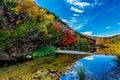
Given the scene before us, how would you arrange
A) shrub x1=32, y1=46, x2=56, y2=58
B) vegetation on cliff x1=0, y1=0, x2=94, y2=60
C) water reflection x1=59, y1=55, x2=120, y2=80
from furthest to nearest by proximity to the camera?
1. shrub x1=32, y1=46, x2=56, y2=58
2. vegetation on cliff x1=0, y1=0, x2=94, y2=60
3. water reflection x1=59, y1=55, x2=120, y2=80

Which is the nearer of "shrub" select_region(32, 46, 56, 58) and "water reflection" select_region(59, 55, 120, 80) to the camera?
"water reflection" select_region(59, 55, 120, 80)

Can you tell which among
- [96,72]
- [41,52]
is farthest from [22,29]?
[96,72]

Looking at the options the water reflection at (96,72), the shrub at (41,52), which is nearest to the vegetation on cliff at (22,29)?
the shrub at (41,52)

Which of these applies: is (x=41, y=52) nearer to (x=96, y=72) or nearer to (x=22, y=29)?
(x=22, y=29)

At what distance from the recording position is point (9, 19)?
93.6 ft

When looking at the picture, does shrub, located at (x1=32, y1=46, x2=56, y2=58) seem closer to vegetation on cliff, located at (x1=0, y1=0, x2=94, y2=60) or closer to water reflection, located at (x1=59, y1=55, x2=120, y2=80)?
vegetation on cliff, located at (x1=0, y1=0, x2=94, y2=60)

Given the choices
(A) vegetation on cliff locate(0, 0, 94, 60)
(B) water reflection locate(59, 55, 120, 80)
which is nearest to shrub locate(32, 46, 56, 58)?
(A) vegetation on cliff locate(0, 0, 94, 60)

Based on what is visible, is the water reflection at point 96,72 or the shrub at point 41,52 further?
the shrub at point 41,52

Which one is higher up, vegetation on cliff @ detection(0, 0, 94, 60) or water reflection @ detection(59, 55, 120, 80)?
vegetation on cliff @ detection(0, 0, 94, 60)

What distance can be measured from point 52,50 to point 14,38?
7446 mm

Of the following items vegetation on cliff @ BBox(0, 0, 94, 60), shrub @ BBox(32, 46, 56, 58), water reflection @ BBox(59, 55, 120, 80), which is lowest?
water reflection @ BBox(59, 55, 120, 80)

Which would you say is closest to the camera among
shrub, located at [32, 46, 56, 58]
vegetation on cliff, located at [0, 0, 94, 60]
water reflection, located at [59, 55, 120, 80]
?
water reflection, located at [59, 55, 120, 80]

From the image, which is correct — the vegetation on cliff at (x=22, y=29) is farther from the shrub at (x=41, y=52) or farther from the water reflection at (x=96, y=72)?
the water reflection at (x=96, y=72)

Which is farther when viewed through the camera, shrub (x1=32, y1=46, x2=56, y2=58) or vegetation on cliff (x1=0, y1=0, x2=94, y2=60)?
shrub (x1=32, y1=46, x2=56, y2=58)
